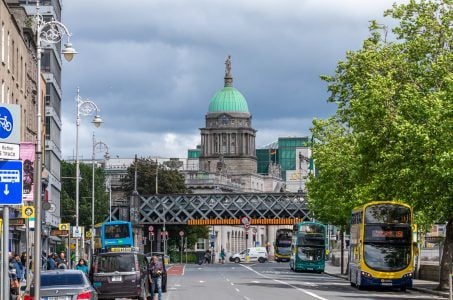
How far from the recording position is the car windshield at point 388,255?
47156 millimetres

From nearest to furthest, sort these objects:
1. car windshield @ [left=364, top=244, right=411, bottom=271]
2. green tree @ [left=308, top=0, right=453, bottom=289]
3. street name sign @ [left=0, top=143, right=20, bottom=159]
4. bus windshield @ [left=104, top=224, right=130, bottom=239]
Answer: street name sign @ [left=0, top=143, right=20, bottom=159] < green tree @ [left=308, top=0, right=453, bottom=289] < car windshield @ [left=364, top=244, right=411, bottom=271] < bus windshield @ [left=104, top=224, right=130, bottom=239]

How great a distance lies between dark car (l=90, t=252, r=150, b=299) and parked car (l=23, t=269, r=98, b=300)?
7877 millimetres

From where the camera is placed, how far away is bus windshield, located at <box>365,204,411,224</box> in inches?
1812

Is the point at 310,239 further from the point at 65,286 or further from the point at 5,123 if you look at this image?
the point at 5,123

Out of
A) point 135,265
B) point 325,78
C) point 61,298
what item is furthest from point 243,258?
point 61,298

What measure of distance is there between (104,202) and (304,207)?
38816 mm

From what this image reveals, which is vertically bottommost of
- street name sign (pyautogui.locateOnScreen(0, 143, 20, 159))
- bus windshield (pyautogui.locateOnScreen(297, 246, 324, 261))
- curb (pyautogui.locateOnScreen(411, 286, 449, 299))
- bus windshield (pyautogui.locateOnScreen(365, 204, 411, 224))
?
bus windshield (pyautogui.locateOnScreen(297, 246, 324, 261))

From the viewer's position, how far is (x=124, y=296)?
115 feet

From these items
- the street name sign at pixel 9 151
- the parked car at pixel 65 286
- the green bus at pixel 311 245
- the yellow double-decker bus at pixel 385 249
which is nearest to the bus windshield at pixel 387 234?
the yellow double-decker bus at pixel 385 249

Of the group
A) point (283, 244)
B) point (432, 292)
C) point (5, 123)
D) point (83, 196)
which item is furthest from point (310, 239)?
point (83, 196)

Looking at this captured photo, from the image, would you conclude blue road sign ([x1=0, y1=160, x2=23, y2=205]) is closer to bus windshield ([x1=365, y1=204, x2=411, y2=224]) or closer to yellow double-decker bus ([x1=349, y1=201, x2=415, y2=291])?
bus windshield ([x1=365, y1=204, x2=411, y2=224])

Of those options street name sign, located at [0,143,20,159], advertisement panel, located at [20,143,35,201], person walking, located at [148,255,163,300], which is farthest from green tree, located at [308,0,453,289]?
street name sign, located at [0,143,20,159]

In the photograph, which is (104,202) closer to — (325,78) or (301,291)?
(325,78)

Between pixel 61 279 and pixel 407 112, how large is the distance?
21.2 meters
